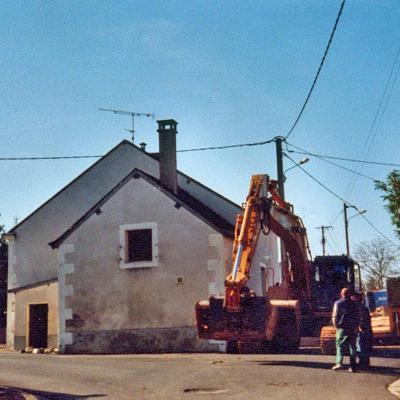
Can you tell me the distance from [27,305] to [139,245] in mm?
7659

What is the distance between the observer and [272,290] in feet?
58.3

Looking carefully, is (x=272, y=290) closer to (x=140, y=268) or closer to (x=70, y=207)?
(x=140, y=268)

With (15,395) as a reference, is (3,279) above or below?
above

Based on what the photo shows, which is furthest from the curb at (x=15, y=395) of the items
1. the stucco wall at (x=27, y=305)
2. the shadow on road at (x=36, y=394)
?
the stucco wall at (x=27, y=305)

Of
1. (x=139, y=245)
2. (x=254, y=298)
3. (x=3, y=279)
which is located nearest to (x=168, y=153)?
(x=139, y=245)

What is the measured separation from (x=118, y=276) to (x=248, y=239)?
7420mm

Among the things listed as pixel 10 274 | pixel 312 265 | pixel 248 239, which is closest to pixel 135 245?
pixel 312 265

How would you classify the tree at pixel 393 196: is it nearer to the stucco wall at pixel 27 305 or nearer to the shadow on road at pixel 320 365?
the shadow on road at pixel 320 365

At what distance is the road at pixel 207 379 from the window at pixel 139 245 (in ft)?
20.9

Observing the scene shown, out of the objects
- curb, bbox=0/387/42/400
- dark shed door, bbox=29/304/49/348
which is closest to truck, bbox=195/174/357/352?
curb, bbox=0/387/42/400

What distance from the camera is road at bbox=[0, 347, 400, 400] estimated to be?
30.1 feet

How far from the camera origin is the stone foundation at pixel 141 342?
19.8 meters

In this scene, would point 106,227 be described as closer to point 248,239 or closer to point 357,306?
point 248,239

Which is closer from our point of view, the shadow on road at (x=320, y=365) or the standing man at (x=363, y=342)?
the shadow on road at (x=320, y=365)
